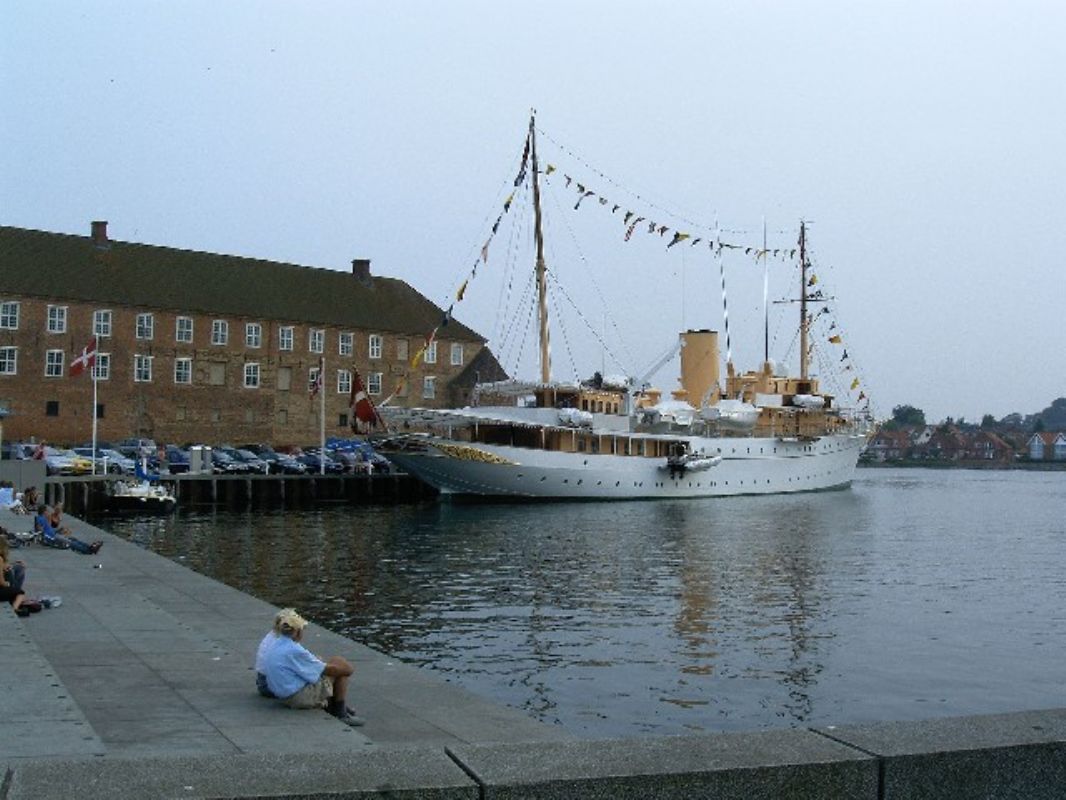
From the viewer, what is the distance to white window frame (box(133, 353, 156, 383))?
79.1 m

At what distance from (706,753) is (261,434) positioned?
266ft

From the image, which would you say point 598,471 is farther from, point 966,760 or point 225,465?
point 966,760

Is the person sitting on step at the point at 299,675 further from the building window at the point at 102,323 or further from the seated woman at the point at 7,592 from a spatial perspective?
the building window at the point at 102,323

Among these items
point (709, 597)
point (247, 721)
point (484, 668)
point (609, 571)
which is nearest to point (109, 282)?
point (609, 571)

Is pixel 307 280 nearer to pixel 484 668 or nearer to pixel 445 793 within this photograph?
pixel 484 668

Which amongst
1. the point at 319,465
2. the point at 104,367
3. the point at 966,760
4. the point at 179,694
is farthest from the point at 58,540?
the point at 104,367

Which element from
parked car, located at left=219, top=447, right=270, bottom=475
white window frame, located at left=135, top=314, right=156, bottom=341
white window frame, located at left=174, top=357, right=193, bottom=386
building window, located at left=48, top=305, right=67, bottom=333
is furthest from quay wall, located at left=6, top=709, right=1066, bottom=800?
white window frame, located at left=174, top=357, right=193, bottom=386

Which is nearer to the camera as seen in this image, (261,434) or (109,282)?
(109,282)

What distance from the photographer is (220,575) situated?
1126 inches

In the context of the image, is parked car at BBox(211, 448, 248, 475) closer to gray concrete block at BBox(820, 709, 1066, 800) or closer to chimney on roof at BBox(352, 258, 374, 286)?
chimney on roof at BBox(352, 258, 374, 286)

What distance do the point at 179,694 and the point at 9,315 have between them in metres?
68.6

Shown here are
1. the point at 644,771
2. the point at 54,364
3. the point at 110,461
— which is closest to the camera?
the point at 644,771

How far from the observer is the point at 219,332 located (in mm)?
84125

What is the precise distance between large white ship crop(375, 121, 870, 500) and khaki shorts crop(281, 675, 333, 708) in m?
50.1
